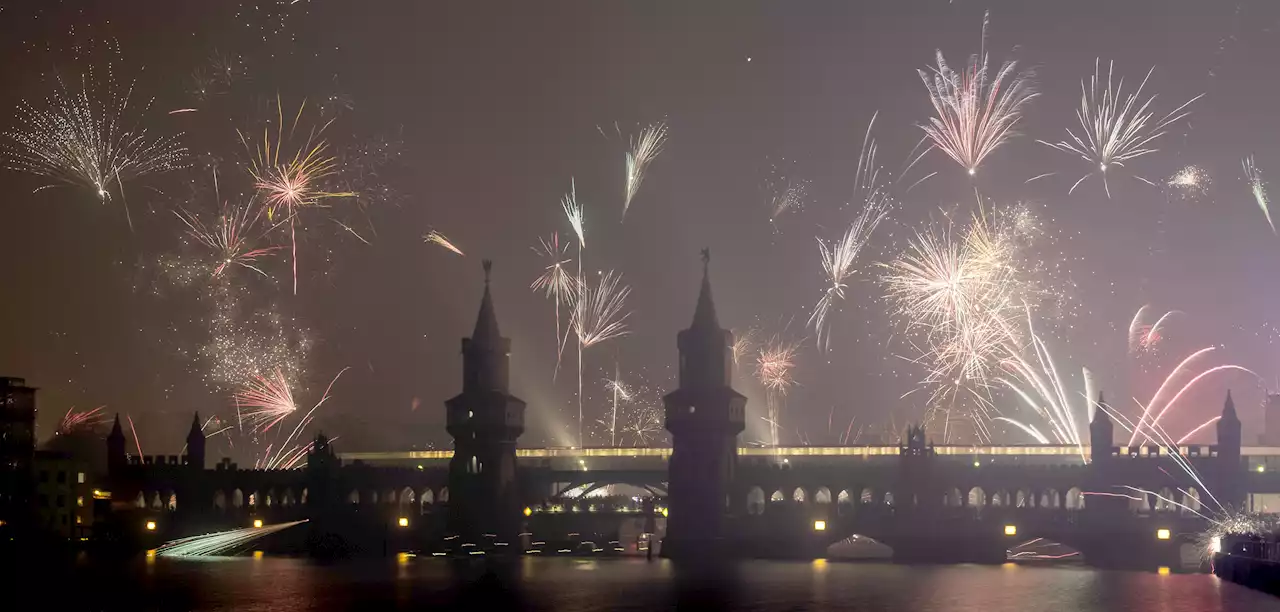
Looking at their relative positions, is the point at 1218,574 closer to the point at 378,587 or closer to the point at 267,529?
the point at 378,587

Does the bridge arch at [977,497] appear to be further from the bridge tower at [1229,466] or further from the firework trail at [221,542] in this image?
the firework trail at [221,542]

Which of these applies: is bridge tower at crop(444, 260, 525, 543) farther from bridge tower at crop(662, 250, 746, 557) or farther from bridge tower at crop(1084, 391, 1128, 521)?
bridge tower at crop(1084, 391, 1128, 521)

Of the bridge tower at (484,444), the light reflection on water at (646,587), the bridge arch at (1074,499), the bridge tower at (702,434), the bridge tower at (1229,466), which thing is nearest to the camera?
the light reflection on water at (646,587)

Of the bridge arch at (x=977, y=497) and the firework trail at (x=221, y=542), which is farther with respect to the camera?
the bridge arch at (x=977, y=497)

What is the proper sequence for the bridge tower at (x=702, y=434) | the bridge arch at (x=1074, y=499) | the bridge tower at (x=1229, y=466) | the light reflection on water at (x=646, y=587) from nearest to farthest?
the light reflection on water at (x=646, y=587) < the bridge tower at (x=1229, y=466) < the bridge tower at (x=702, y=434) < the bridge arch at (x=1074, y=499)

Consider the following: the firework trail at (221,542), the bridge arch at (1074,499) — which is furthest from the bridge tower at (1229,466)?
the firework trail at (221,542)

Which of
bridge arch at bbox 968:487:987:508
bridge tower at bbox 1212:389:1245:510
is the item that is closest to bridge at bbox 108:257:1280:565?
bridge tower at bbox 1212:389:1245:510

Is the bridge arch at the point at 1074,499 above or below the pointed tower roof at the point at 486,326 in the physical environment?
below

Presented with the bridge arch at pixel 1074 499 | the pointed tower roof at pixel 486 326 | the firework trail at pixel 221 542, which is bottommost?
the firework trail at pixel 221 542
